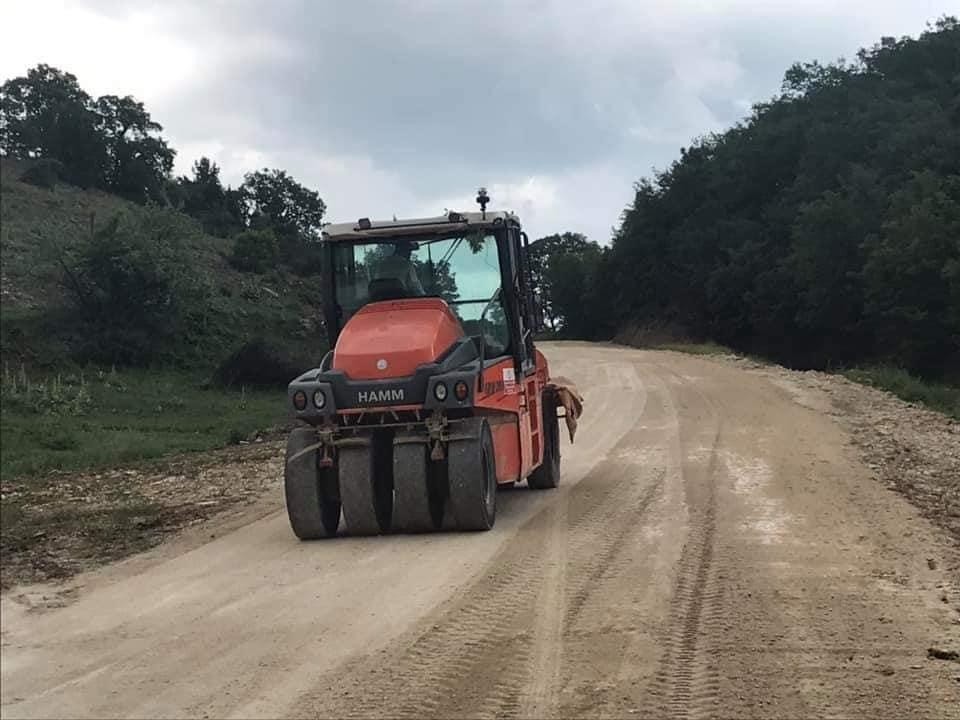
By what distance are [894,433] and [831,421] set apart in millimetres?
1653

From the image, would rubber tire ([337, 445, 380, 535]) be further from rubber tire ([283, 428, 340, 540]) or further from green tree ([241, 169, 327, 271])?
green tree ([241, 169, 327, 271])

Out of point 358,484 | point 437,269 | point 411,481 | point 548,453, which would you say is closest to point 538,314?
point 437,269

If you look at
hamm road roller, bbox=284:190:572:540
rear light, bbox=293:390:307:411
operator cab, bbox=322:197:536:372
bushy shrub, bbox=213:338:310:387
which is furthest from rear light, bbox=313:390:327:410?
bushy shrub, bbox=213:338:310:387

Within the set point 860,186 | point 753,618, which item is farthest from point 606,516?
point 860,186

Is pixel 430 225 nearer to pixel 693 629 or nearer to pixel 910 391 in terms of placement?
pixel 693 629

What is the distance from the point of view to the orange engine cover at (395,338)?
9.78 metres

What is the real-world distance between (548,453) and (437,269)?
116 inches

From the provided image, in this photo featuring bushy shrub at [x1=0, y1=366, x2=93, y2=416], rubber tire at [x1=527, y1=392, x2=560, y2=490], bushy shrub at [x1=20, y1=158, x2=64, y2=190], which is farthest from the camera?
bushy shrub at [x1=20, y1=158, x2=64, y2=190]

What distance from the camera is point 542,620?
686 cm

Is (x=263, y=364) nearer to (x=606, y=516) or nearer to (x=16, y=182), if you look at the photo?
(x=606, y=516)

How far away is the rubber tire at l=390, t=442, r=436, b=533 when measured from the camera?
31.6ft

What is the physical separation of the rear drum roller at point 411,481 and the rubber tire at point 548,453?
9.78 feet

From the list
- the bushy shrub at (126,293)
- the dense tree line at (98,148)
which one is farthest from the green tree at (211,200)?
the bushy shrub at (126,293)

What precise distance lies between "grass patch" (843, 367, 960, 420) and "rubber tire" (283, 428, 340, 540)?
15312 millimetres
